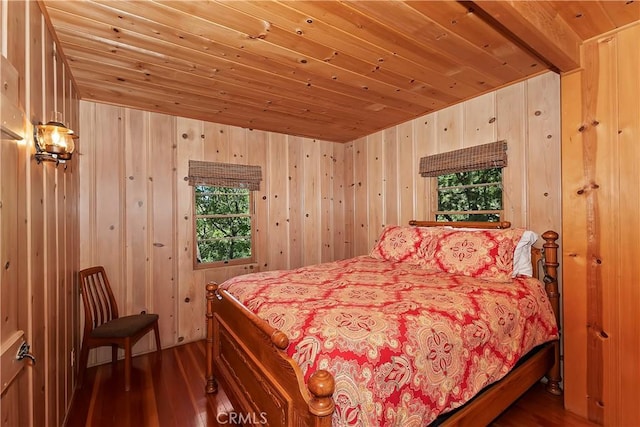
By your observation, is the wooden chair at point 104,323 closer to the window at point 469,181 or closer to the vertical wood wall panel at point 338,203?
the vertical wood wall panel at point 338,203

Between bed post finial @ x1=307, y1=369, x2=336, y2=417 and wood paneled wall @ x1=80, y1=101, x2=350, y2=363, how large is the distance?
2601 mm

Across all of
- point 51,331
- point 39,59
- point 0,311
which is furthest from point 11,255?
point 39,59

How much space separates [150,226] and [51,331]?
148 cm

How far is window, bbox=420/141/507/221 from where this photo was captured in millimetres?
2707

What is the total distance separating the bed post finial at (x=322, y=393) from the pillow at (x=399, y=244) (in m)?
1.88

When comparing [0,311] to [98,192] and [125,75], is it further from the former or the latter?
[98,192]

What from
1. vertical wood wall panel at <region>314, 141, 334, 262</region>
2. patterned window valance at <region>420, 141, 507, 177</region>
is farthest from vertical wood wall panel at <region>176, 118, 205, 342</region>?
patterned window valance at <region>420, 141, 507, 177</region>

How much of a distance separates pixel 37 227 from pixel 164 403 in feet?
4.91

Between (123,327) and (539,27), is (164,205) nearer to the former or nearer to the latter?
(123,327)

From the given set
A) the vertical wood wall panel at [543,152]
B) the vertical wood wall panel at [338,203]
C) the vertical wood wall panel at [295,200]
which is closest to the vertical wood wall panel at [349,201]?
the vertical wood wall panel at [338,203]

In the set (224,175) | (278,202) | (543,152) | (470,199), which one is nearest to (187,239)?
(224,175)

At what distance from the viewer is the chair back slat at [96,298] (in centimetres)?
247

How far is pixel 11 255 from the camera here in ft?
3.71

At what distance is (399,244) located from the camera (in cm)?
293
